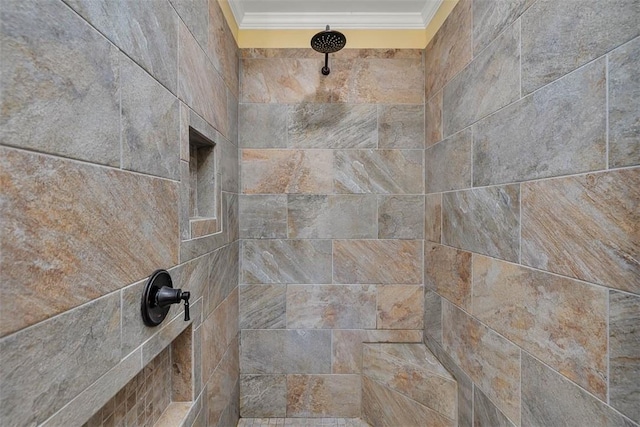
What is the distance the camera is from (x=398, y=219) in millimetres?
1622

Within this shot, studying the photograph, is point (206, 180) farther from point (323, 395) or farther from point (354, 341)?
point (323, 395)

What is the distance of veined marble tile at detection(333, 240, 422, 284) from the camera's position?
1.61 meters

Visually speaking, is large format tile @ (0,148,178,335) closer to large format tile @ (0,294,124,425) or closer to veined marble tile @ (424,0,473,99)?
large format tile @ (0,294,124,425)

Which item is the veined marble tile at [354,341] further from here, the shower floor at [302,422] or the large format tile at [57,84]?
the large format tile at [57,84]

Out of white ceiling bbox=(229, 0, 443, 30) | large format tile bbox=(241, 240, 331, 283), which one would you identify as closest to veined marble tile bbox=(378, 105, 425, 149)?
white ceiling bbox=(229, 0, 443, 30)

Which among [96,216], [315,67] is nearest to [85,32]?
[96,216]

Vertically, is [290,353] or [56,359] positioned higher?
[56,359]

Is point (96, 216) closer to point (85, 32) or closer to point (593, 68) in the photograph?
point (85, 32)

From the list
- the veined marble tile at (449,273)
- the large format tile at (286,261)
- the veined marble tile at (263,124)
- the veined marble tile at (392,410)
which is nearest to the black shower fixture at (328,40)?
the veined marble tile at (263,124)

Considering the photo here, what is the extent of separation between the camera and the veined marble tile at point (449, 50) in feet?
3.89

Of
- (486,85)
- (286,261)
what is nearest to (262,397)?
(286,261)

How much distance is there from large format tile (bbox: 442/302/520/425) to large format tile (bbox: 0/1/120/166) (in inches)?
52.0

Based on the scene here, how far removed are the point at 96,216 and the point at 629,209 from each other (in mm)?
1134

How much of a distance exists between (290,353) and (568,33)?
184 centimetres
